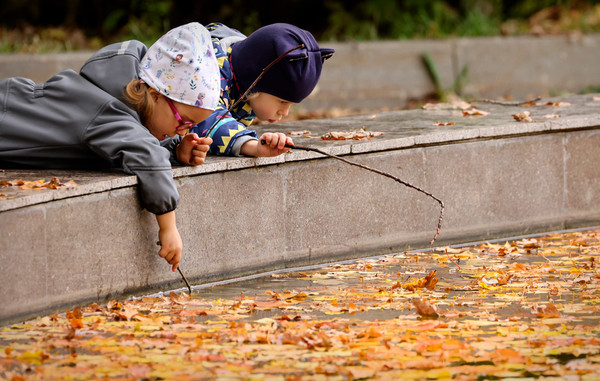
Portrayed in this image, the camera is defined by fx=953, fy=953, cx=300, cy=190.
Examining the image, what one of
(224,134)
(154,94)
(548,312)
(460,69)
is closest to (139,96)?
(154,94)

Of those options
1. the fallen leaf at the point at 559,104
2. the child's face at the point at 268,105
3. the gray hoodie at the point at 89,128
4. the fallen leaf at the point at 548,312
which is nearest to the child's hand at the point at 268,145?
the child's face at the point at 268,105

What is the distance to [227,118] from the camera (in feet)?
15.6

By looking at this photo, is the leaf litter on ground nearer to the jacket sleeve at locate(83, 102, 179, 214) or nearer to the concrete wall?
the jacket sleeve at locate(83, 102, 179, 214)

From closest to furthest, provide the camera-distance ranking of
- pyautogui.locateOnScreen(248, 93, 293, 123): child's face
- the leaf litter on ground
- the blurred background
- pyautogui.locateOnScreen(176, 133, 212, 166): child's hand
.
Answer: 1. the leaf litter on ground
2. pyautogui.locateOnScreen(176, 133, 212, 166): child's hand
3. pyautogui.locateOnScreen(248, 93, 293, 123): child's face
4. the blurred background

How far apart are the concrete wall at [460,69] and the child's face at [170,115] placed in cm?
561

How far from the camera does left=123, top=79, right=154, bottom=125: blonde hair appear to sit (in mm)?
4141

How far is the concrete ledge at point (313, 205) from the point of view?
12.7ft

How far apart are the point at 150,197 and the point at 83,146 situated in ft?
1.29

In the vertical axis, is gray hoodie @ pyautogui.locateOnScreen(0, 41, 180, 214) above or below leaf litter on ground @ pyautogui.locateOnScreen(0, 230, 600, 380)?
above

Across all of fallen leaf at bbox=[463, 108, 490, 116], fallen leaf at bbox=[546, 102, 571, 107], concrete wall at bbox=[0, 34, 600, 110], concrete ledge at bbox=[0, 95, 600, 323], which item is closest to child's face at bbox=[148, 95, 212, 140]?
concrete ledge at bbox=[0, 95, 600, 323]

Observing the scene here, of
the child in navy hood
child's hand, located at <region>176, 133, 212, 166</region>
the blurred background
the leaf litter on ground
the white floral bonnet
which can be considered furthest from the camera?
the blurred background

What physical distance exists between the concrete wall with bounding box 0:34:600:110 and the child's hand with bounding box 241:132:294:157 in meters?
5.24

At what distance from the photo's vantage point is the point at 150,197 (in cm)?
402

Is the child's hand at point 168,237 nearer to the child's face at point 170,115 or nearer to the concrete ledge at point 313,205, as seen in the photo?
the concrete ledge at point 313,205
